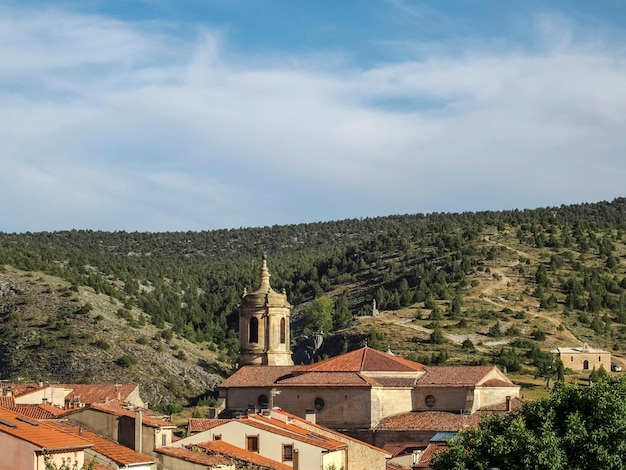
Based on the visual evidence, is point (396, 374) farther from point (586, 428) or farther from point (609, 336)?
point (609, 336)

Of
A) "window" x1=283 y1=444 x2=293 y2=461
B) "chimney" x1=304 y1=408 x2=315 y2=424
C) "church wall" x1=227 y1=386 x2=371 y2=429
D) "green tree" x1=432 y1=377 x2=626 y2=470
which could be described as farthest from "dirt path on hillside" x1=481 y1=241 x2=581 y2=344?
"green tree" x1=432 y1=377 x2=626 y2=470

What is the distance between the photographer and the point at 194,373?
397ft

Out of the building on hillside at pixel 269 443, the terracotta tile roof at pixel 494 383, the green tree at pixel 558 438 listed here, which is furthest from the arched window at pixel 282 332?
the green tree at pixel 558 438

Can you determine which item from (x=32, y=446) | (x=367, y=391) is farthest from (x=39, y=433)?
(x=367, y=391)

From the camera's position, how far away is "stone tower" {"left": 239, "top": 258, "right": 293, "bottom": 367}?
85.1 m

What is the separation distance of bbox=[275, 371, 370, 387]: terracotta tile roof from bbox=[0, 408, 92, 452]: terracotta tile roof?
35.3 m

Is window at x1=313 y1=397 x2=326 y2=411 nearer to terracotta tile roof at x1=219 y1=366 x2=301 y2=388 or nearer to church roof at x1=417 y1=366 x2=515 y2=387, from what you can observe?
terracotta tile roof at x1=219 y1=366 x2=301 y2=388

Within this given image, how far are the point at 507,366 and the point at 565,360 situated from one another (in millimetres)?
8078

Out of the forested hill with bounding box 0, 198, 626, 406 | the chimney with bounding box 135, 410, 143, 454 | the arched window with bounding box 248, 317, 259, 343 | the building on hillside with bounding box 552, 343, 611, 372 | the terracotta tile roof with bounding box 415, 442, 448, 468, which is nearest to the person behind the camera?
the chimney with bounding box 135, 410, 143, 454

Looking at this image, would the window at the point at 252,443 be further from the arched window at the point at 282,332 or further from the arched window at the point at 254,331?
the arched window at the point at 282,332

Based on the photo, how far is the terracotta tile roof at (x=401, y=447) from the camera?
65.8 m

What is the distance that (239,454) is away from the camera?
4997cm

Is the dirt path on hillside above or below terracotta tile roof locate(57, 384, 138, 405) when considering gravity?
above

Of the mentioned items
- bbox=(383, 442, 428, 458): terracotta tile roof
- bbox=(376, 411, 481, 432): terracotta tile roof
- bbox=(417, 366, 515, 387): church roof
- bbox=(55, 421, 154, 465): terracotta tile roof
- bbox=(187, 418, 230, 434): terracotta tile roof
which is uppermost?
bbox=(417, 366, 515, 387): church roof
